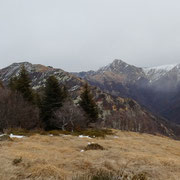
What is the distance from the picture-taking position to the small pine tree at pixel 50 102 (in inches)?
1189

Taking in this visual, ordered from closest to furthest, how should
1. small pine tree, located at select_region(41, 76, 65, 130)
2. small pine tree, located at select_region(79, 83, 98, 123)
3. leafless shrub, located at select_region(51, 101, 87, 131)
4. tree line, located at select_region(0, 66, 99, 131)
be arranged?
tree line, located at select_region(0, 66, 99, 131), leafless shrub, located at select_region(51, 101, 87, 131), small pine tree, located at select_region(41, 76, 65, 130), small pine tree, located at select_region(79, 83, 98, 123)

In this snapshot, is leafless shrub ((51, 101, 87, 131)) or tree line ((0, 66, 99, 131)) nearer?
tree line ((0, 66, 99, 131))

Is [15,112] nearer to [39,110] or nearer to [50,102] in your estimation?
[39,110]

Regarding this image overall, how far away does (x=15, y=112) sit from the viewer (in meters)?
24.2

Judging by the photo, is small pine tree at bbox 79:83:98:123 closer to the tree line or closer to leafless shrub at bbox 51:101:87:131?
the tree line

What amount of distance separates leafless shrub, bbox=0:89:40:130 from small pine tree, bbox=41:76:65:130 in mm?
3547

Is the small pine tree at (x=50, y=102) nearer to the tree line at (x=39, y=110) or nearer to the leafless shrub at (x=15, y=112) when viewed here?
the tree line at (x=39, y=110)

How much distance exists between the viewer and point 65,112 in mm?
27500

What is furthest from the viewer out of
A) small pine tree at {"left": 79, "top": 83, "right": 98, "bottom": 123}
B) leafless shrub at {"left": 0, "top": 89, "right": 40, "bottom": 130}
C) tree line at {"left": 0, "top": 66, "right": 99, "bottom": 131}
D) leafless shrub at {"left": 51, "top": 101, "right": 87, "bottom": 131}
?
small pine tree at {"left": 79, "top": 83, "right": 98, "bottom": 123}

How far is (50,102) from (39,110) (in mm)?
2464

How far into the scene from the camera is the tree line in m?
24.0

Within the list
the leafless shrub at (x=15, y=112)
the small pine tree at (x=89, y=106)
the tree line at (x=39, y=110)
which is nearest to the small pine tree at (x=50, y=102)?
the tree line at (x=39, y=110)

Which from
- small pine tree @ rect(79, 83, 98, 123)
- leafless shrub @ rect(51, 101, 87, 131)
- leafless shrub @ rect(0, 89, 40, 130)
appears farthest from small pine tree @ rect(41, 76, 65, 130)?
small pine tree @ rect(79, 83, 98, 123)

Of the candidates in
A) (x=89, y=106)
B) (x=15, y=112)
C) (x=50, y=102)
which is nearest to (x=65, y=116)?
(x=50, y=102)
